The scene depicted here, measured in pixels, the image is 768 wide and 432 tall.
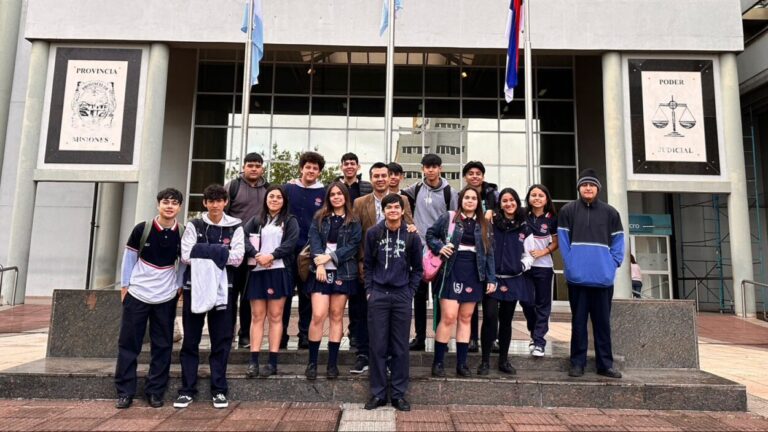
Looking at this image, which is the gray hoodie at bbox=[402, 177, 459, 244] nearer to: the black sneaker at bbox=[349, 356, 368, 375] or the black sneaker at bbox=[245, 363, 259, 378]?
the black sneaker at bbox=[349, 356, 368, 375]

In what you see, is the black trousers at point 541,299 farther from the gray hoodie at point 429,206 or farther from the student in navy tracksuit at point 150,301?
the student in navy tracksuit at point 150,301

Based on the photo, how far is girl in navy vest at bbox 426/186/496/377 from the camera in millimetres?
4836

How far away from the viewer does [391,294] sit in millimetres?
4535

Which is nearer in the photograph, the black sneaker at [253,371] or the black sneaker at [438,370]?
the black sneaker at [253,371]

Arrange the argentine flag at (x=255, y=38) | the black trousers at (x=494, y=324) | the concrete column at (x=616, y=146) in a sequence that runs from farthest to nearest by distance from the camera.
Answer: the concrete column at (x=616, y=146) → the argentine flag at (x=255, y=38) → the black trousers at (x=494, y=324)

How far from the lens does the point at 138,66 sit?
583 inches

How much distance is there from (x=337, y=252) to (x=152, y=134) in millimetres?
11792

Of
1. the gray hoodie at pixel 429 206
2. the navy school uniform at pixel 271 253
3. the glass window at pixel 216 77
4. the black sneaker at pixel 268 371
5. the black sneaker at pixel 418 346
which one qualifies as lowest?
the black sneaker at pixel 268 371

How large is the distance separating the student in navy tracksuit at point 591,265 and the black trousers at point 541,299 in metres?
0.27

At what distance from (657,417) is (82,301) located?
6.02 meters

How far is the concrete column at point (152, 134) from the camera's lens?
46.6 ft

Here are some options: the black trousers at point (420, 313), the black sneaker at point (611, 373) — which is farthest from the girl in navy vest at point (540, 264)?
the black trousers at point (420, 313)

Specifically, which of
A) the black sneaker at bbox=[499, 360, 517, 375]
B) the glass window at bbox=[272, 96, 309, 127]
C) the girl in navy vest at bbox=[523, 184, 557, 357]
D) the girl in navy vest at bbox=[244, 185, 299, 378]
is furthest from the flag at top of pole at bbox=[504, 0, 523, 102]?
the glass window at bbox=[272, 96, 309, 127]

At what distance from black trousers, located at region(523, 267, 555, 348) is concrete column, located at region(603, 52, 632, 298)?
962 cm
